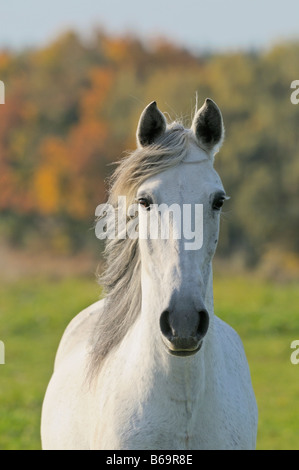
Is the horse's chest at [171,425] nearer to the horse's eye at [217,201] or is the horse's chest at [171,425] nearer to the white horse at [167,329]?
the white horse at [167,329]

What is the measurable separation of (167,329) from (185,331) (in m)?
0.08

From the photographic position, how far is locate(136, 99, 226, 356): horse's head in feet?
8.67

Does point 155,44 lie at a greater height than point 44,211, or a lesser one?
greater

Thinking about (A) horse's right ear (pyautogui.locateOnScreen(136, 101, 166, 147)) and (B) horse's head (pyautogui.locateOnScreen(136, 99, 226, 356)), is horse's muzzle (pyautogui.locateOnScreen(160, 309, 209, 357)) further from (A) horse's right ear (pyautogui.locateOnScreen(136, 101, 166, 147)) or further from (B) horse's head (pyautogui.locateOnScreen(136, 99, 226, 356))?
(A) horse's right ear (pyautogui.locateOnScreen(136, 101, 166, 147))

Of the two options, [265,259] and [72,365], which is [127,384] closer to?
[72,365]

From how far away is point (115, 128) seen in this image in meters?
40.9

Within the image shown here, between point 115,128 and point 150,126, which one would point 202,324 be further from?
point 115,128

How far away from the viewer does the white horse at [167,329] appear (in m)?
2.73

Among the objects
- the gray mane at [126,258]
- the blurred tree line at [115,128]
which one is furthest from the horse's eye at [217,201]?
the blurred tree line at [115,128]

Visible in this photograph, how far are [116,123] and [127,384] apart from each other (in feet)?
127

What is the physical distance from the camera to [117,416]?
119 inches

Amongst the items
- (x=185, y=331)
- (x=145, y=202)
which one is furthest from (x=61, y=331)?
(x=185, y=331)
